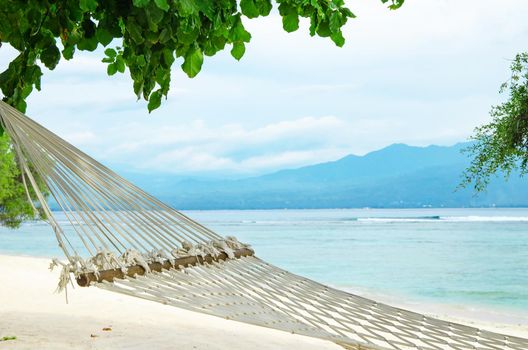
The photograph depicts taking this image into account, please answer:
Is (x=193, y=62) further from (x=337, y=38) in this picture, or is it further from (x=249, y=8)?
(x=337, y=38)

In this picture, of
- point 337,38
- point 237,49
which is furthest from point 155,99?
point 337,38

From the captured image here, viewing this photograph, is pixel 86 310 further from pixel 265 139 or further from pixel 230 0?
pixel 265 139

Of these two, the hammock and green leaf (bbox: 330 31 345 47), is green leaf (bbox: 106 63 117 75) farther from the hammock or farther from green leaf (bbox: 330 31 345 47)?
green leaf (bbox: 330 31 345 47)

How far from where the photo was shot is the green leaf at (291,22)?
9.15 feet

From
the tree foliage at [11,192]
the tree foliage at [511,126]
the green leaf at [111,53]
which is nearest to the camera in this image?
the green leaf at [111,53]

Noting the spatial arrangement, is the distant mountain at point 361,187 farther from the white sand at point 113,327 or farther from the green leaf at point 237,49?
the green leaf at point 237,49

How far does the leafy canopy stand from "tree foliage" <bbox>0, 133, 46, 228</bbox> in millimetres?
9345

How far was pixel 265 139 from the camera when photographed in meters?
102

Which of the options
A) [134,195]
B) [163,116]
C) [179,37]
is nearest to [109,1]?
[179,37]

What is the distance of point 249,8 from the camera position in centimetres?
262

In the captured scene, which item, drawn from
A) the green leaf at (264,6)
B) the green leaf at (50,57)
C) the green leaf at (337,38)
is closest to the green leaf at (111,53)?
the green leaf at (50,57)

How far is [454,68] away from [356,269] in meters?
62.8

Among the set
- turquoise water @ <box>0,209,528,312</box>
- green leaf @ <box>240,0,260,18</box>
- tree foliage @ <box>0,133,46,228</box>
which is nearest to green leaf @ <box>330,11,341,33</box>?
green leaf @ <box>240,0,260,18</box>

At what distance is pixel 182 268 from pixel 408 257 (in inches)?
825
